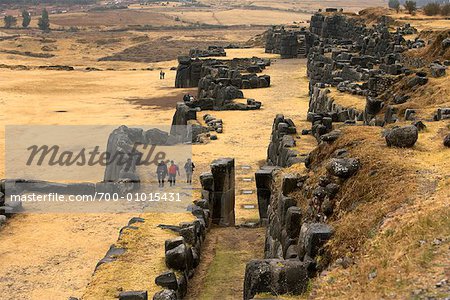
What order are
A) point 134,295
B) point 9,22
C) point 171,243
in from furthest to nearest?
point 9,22 < point 171,243 < point 134,295

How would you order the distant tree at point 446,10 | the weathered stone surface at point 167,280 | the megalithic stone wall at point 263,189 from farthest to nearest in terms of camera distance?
the distant tree at point 446,10
the megalithic stone wall at point 263,189
the weathered stone surface at point 167,280

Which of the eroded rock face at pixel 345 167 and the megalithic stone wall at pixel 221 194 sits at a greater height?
the eroded rock face at pixel 345 167

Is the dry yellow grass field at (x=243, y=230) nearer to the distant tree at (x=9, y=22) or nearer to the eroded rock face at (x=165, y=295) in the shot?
the eroded rock face at (x=165, y=295)

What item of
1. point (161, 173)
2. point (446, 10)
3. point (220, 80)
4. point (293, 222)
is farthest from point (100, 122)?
point (446, 10)

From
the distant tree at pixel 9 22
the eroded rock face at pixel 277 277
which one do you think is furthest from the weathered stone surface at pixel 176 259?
the distant tree at pixel 9 22

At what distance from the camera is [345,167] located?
19938 millimetres

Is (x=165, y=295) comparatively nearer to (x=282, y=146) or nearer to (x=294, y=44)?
(x=282, y=146)

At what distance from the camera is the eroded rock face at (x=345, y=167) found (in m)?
19.8

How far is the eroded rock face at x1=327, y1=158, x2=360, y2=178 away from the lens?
19812 mm

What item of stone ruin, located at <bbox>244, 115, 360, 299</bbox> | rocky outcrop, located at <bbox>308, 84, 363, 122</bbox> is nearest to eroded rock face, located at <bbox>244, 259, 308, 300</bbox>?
stone ruin, located at <bbox>244, 115, 360, 299</bbox>

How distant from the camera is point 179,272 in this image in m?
21.2

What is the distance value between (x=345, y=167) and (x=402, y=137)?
7.95ft

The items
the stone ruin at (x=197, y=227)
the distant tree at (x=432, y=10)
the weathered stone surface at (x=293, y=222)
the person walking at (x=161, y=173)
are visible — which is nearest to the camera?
the stone ruin at (x=197, y=227)

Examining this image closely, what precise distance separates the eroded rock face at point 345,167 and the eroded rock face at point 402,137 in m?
1.72
